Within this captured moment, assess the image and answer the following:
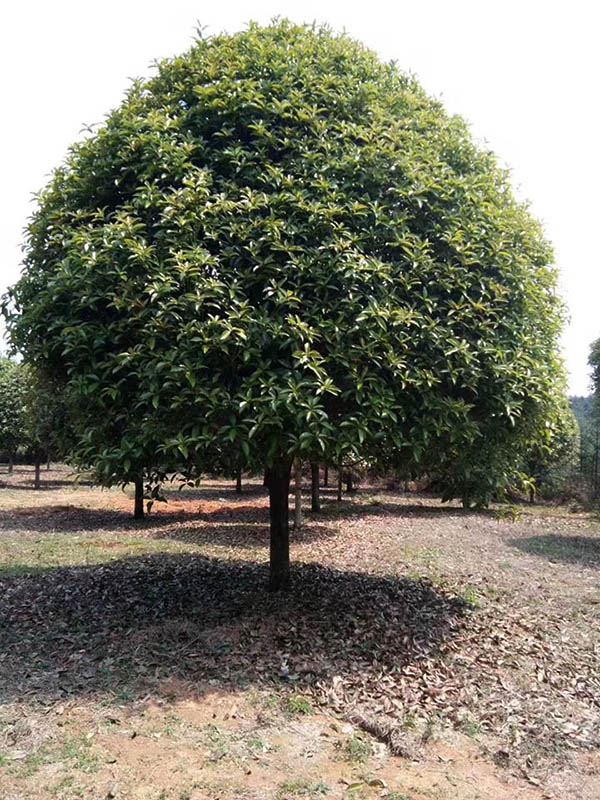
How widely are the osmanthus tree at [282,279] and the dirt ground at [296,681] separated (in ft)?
6.00

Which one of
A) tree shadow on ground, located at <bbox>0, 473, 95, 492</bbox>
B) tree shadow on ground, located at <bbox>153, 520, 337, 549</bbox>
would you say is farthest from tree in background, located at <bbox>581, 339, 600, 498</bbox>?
tree shadow on ground, located at <bbox>0, 473, 95, 492</bbox>

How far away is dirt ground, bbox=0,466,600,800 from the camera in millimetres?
4254

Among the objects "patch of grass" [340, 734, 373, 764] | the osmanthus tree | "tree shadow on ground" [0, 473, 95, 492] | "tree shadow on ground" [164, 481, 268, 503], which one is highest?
the osmanthus tree

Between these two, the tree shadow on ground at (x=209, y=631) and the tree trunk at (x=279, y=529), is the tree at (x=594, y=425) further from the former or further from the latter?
the tree trunk at (x=279, y=529)

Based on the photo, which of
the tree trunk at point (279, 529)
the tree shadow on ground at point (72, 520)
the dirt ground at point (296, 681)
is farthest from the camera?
the tree shadow on ground at point (72, 520)

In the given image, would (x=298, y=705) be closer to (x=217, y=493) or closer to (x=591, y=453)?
(x=217, y=493)

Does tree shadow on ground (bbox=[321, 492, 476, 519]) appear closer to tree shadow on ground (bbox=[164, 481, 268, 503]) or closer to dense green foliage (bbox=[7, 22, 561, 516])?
tree shadow on ground (bbox=[164, 481, 268, 503])

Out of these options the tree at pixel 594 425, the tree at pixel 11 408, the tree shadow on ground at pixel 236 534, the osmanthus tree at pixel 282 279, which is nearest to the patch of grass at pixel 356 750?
the osmanthus tree at pixel 282 279

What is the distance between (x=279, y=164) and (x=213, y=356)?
7.59 feet

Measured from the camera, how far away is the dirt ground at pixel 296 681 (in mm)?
4254

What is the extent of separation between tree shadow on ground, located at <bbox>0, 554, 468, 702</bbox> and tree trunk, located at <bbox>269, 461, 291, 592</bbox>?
0.71ft

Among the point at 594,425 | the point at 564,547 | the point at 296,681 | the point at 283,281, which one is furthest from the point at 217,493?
the point at 283,281

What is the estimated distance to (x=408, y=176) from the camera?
650cm

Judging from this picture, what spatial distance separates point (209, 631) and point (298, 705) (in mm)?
1689
